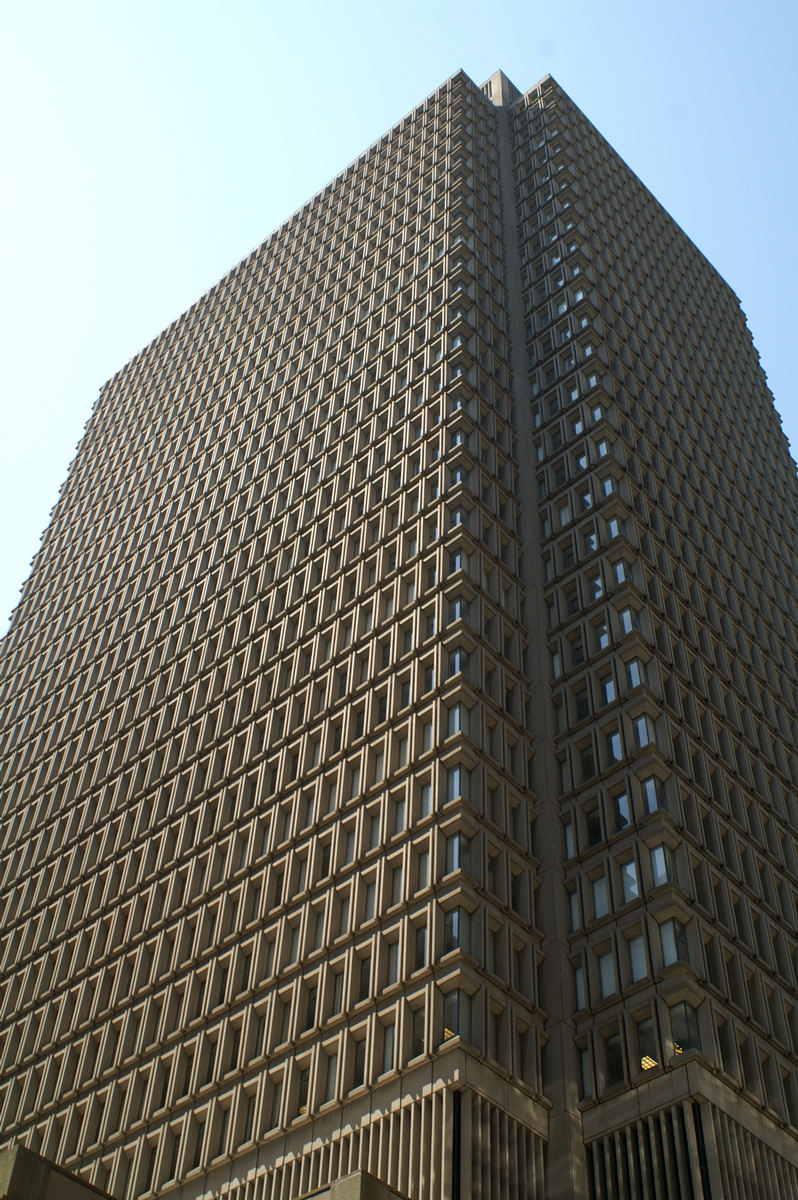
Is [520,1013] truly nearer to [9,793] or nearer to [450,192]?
[9,793]

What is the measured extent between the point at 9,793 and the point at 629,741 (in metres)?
42.2

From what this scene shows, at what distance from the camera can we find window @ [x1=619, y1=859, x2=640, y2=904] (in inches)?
1813

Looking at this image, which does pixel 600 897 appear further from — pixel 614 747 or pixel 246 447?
pixel 246 447

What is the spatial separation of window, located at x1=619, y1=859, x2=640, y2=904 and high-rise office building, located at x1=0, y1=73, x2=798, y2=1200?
7.0 inches

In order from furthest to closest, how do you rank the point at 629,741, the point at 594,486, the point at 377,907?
the point at 594,486, the point at 629,741, the point at 377,907

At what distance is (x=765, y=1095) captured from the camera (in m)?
43.0

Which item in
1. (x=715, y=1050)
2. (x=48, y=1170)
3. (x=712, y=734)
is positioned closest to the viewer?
(x=48, y=1170)

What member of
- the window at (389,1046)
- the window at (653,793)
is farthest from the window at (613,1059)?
the window at (653,793)

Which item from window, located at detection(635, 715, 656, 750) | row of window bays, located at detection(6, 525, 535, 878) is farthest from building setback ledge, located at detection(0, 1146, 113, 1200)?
window, located at detection(635, 715, 656, 750)

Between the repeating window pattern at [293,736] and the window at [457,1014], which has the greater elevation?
the repeating window pattern at [293,736]

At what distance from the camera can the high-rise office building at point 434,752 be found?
41906 mm

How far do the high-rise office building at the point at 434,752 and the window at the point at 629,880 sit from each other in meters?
0.18

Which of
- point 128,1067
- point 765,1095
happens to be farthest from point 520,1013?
point 128,1067

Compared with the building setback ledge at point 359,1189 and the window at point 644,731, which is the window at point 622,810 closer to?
the window at point 644,731
